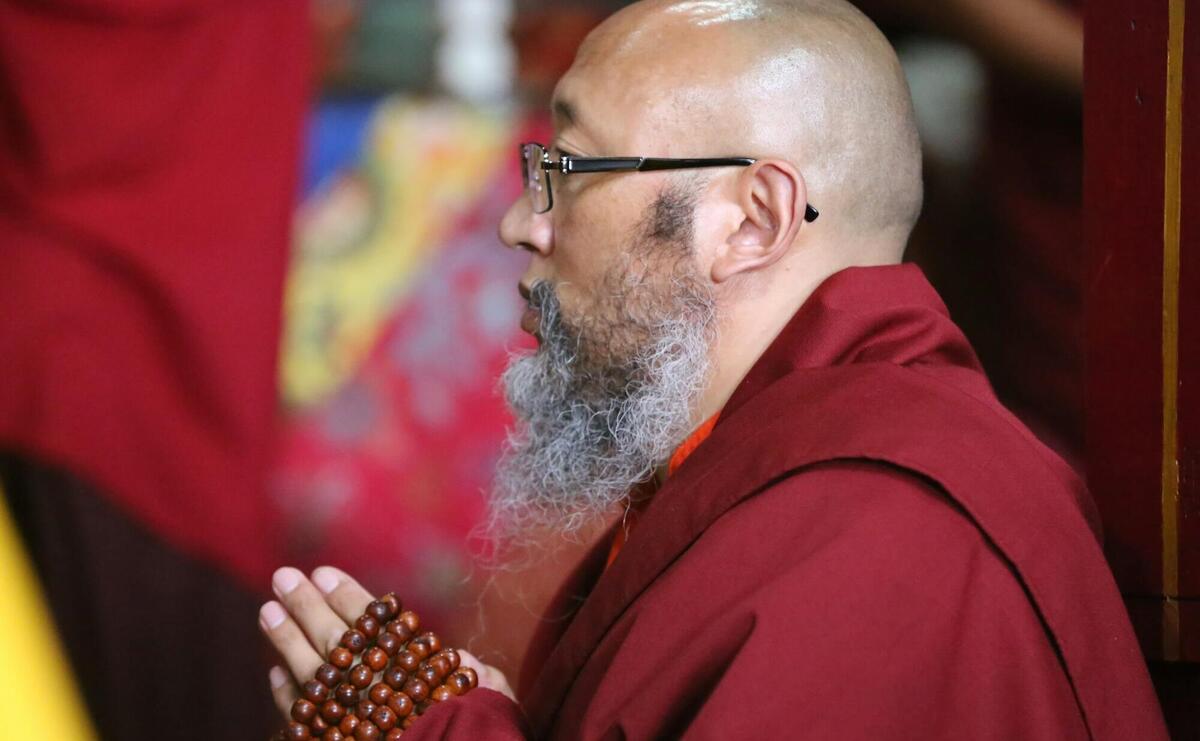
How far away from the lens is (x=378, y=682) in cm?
135

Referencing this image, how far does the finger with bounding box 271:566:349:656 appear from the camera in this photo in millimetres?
1400

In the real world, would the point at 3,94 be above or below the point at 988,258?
above

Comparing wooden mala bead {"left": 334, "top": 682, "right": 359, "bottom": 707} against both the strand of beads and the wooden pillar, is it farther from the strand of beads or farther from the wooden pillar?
the wooden pillar

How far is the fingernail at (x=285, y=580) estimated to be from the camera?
1.45 meters

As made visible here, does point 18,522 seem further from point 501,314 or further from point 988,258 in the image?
point 988,258

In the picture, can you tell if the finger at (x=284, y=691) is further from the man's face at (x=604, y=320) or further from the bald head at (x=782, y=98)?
the bald head at (x=782, y=98)

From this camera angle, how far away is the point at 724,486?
1.18 metres

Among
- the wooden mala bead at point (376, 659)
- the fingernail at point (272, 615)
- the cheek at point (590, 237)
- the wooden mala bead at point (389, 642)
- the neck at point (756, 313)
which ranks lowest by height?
the wooden mala bead at point (376, 659)

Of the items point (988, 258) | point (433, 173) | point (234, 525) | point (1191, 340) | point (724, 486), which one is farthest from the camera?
point (988, 258)

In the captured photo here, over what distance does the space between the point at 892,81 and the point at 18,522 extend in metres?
1.17

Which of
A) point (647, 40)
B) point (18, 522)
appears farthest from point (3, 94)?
point (647, 40)

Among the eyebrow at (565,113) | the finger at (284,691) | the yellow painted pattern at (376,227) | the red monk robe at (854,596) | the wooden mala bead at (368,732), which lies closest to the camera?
the red monk robe at (854,596)

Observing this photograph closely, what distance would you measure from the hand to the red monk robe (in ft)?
0.62

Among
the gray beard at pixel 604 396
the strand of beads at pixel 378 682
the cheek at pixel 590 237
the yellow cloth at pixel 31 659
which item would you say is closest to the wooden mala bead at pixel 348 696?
the strand of beads at pixel 378 682
